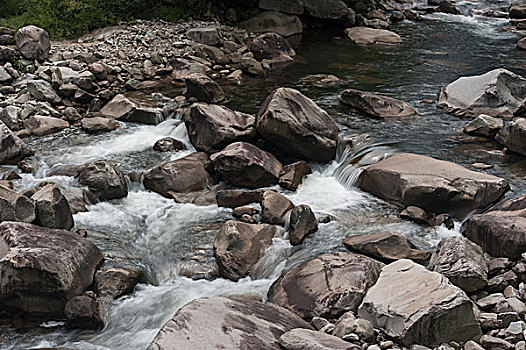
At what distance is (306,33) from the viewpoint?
1872cm

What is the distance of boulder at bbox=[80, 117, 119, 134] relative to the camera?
10.7 meters

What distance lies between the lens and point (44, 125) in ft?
35.1

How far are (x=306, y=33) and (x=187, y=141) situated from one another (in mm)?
9795

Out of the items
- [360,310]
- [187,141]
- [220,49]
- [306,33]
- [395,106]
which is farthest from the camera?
[306,33]

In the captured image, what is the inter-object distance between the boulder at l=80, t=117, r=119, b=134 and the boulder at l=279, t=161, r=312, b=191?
12.8ft

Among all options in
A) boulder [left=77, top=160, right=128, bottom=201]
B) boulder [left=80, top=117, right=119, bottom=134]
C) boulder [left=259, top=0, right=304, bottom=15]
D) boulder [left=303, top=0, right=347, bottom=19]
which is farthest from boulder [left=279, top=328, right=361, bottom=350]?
boulder [left=303, top=0, right=347, bottom=19]

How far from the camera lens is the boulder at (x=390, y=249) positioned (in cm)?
644

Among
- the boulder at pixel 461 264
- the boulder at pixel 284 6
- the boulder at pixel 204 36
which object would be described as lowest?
the boulder at pixel 461 264

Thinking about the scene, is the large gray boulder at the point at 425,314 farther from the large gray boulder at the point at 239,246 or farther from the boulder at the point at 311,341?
the large gray boulder at the point at 239,246

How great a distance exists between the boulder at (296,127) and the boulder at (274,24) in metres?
8.95

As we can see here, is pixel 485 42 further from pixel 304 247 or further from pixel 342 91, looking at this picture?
pixel 304 247

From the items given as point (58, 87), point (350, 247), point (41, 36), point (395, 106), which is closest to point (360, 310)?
point (350, 247)

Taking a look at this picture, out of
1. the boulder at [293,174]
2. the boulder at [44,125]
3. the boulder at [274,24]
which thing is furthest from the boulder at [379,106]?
the boulder at [274,24]

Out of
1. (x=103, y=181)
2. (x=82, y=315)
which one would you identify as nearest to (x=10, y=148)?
(x=103, y=181)
